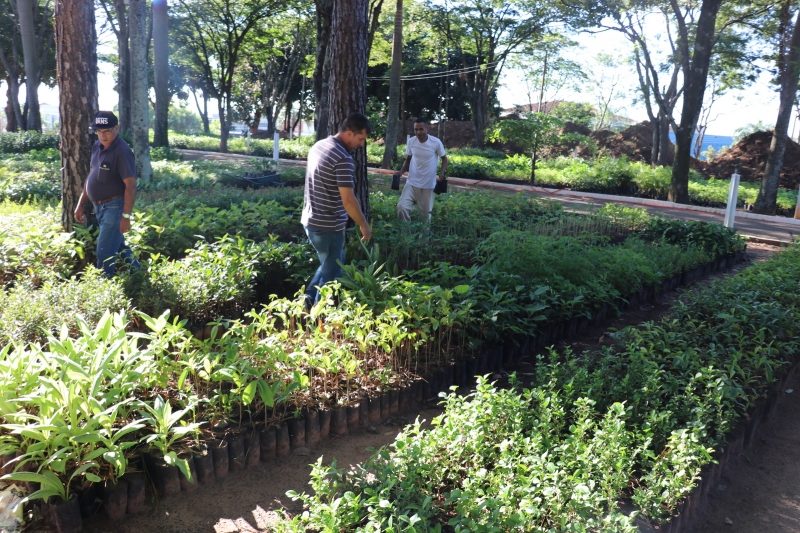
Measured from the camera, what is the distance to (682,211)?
1655 cm

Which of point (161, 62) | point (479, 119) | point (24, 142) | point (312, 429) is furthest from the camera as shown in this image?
point (479, 119)

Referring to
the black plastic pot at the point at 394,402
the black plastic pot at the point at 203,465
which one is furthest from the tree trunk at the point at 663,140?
the black plastic pot at the point at 203,465

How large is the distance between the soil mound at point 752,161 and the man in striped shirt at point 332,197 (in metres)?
23.2

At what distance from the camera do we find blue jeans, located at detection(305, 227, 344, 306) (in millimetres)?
5402

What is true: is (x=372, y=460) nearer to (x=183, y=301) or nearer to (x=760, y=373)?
(x=183, y=301)

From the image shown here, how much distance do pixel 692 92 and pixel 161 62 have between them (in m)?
17.0

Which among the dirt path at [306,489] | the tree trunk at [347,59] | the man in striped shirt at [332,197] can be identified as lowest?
the dirt path at [306,489]

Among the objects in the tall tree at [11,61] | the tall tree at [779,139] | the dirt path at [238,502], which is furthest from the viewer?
the tall tree at [11,61]

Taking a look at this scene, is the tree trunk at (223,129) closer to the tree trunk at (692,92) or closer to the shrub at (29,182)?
the shrub at (29,182)

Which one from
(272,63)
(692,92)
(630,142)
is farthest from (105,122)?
(272,63)

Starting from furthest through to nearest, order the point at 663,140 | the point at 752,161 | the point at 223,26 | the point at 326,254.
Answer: the point at 223,26 < the point at 663,140 < the point at 752,161 < the point at 326,254

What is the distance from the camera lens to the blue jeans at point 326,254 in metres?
5.40

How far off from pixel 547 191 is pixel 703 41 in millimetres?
5887

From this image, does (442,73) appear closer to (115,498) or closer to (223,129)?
(223,129)
